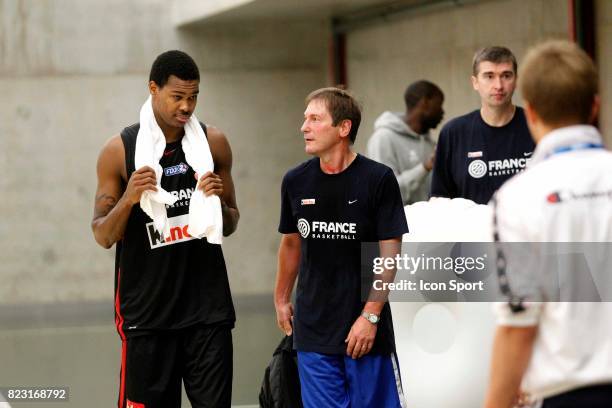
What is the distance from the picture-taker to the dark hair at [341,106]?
15.8ft

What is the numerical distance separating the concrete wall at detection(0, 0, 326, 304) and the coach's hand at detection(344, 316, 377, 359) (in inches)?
382

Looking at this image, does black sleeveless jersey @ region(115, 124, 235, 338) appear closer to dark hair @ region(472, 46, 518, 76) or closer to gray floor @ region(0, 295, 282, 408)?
dark hair @ region(472, 46, 518, 76)

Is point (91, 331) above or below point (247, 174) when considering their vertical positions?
below

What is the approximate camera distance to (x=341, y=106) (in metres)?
4.84

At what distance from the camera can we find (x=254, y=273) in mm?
14586

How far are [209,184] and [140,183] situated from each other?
312mm

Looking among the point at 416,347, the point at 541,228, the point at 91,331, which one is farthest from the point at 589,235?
the point at 91,331

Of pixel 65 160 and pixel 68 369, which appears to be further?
pixel 65 160

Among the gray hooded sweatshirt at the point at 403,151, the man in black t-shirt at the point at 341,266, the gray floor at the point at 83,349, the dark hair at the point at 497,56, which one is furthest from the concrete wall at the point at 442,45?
the man in black t-shirt at the point at 341,266

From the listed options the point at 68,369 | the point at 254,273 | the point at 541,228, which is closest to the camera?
the point at 541,228

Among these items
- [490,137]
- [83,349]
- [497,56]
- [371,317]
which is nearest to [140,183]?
[371,317]

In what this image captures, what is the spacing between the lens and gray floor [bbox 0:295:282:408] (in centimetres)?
815

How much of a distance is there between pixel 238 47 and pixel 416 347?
9.55 meters

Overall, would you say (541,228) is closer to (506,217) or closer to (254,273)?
(506,217)
